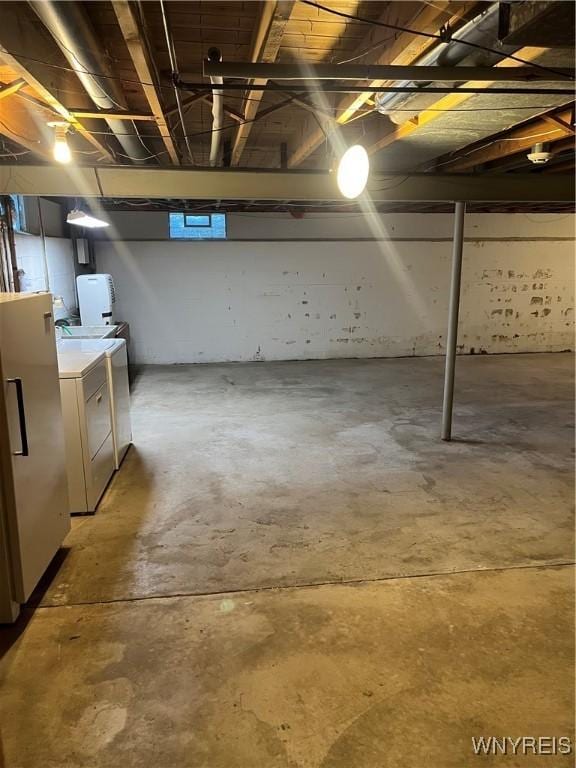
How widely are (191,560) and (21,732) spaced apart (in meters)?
1.10

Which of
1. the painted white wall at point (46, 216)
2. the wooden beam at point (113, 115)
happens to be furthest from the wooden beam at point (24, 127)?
the painted white wall at point (46, 216)

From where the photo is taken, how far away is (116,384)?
3898 millimetres

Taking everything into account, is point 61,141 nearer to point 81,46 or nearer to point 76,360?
point 81,46

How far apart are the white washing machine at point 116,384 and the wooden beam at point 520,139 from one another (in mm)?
3254

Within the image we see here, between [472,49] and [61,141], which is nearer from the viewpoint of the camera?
[472,49]

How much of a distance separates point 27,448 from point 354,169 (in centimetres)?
220

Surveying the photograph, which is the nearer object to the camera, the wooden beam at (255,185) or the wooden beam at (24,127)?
the wooden beam at (24,127)

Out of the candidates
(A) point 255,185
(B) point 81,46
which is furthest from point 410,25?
(A) point 255,185

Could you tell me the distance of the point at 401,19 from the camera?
2.05 metres

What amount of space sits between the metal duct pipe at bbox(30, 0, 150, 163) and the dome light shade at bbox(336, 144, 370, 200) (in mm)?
1225

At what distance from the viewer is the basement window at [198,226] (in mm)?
7680

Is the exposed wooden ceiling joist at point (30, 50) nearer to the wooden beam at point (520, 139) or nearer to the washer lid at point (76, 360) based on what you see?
the washer lid at point (76, 360)

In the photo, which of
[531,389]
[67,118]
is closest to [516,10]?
[67,118]

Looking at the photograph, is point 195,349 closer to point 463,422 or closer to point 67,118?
point 463,422
